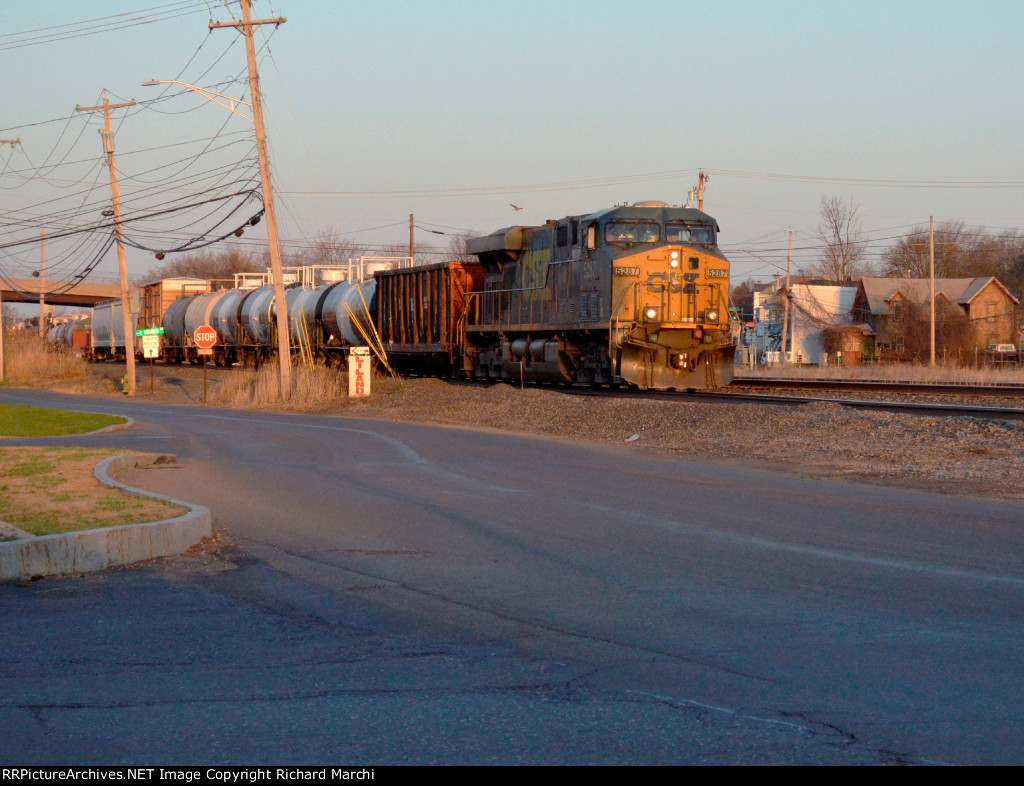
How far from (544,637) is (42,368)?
50.4 m

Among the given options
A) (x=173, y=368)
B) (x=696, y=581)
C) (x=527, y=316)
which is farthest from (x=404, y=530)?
(x=173, y=368)

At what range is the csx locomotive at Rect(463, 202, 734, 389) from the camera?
76.9 ft

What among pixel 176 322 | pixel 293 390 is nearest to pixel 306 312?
pixel 293 390

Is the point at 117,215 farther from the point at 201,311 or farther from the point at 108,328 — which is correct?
the point at 108,328

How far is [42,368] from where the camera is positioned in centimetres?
5088

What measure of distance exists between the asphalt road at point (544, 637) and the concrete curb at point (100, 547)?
202mm

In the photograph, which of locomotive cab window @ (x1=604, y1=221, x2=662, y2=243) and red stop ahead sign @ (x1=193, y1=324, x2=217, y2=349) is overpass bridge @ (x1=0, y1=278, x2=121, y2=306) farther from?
locomotive cab window @ (x1=604, y1=221, x2=662, y2=243)

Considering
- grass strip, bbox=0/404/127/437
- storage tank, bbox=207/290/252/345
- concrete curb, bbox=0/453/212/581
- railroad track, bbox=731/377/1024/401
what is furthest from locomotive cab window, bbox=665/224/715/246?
storage tank, bbox=207/290/252/345

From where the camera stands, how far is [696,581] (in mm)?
7293

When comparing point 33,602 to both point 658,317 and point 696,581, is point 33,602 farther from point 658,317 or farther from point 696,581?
point 658,317

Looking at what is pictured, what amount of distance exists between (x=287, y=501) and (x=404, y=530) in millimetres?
2380

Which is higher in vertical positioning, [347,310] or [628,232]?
[628,232]

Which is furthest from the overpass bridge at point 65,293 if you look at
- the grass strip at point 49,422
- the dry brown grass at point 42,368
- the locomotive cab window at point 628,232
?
the locomotive cab window at point 628,232

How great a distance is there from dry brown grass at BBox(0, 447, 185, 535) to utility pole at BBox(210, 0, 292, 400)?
17.0m
